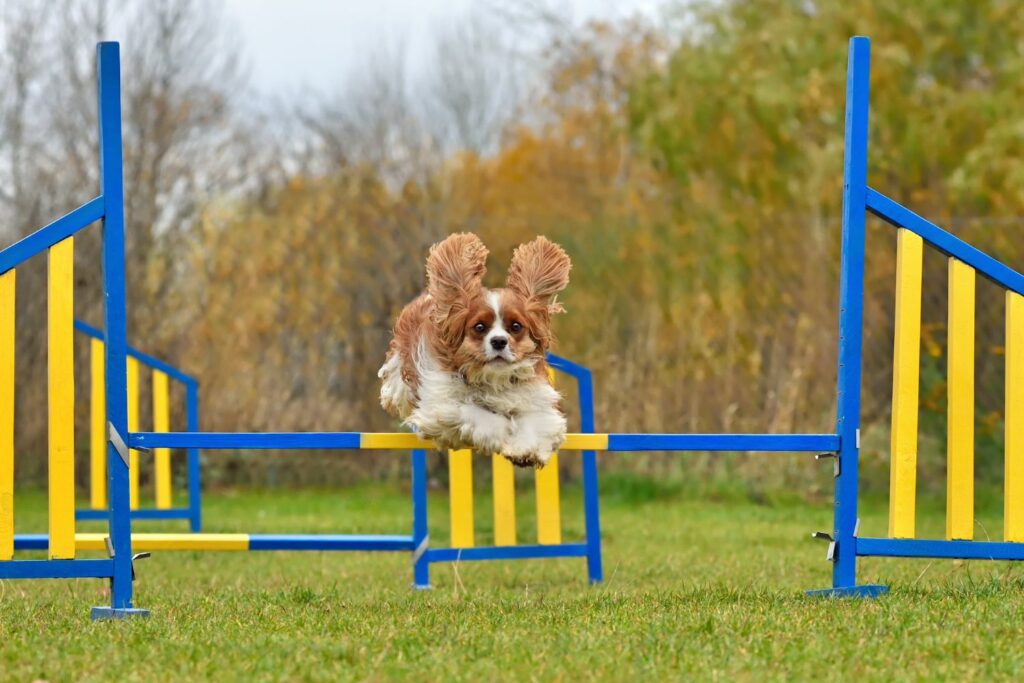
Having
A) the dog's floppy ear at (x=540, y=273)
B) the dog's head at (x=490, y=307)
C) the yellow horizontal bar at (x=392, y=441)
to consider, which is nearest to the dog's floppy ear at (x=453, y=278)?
the dog's head at (x=490, y=307)

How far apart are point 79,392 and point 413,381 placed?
26.0ft

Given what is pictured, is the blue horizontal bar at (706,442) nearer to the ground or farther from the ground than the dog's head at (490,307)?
nearer to the ground

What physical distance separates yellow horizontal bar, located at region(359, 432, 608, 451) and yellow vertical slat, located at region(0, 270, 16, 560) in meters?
1.23

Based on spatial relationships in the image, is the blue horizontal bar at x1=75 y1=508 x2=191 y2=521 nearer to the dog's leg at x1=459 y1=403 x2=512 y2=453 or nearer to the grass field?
the grass field

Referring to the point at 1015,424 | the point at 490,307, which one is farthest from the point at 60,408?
the point at 1015,424

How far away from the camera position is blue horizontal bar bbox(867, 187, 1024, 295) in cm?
541

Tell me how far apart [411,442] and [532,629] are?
1008mm

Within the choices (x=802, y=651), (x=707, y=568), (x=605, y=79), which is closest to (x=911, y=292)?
(x=802, y=651)

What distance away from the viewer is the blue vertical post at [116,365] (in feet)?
16.3

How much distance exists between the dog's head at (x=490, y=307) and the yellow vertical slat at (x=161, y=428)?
4518 mm

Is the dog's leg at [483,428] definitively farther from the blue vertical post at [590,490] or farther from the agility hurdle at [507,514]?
the blue vertical post at [590,490]

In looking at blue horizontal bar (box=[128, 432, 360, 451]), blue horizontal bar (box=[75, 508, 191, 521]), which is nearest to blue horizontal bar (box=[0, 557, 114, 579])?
blue horizontal bar (box=[128, 432, 360, 451])

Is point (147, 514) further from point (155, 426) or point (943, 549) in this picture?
point (943, 549)

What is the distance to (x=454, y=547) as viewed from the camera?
7184 millimetres
